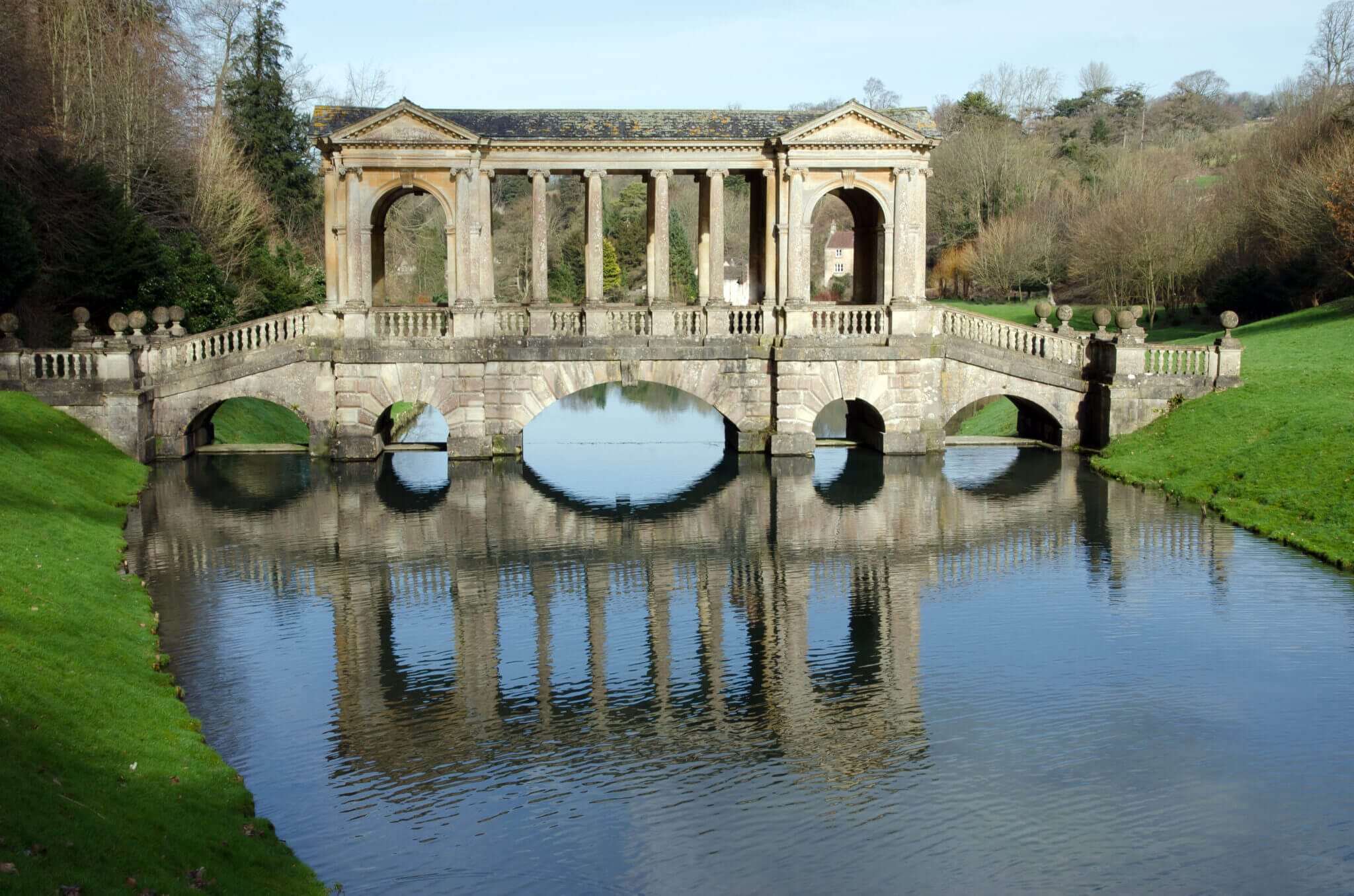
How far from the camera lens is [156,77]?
5616 cm

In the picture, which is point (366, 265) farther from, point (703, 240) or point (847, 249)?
point (847, 249)

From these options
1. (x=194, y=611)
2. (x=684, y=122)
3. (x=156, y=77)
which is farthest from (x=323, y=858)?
(x=156, y=77)

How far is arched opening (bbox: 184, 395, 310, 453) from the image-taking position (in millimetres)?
39188

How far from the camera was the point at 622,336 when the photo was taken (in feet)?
122

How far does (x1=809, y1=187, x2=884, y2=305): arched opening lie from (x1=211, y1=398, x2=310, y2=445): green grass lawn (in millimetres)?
17942

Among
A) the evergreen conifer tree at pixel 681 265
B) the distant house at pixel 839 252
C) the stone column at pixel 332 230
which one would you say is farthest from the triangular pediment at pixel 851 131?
the distant house at pixel 839 252

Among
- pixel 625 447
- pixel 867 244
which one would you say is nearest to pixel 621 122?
pixel 867 244

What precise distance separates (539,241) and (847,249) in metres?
94.0

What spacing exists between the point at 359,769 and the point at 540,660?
14.7ft

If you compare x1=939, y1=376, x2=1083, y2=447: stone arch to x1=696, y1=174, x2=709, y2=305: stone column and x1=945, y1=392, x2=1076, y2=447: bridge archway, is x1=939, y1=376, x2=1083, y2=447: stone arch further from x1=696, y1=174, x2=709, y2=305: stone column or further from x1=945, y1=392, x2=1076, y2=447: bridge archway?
x1=696, y1=174, x2=709, y2=305: stone column

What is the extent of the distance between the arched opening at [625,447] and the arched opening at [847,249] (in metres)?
6.31

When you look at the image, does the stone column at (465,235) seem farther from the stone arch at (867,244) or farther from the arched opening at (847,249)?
the arched opening at (847,249)

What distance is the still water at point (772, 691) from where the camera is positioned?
12.8m

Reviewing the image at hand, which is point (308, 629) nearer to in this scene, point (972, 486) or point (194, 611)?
point (194, 611)
